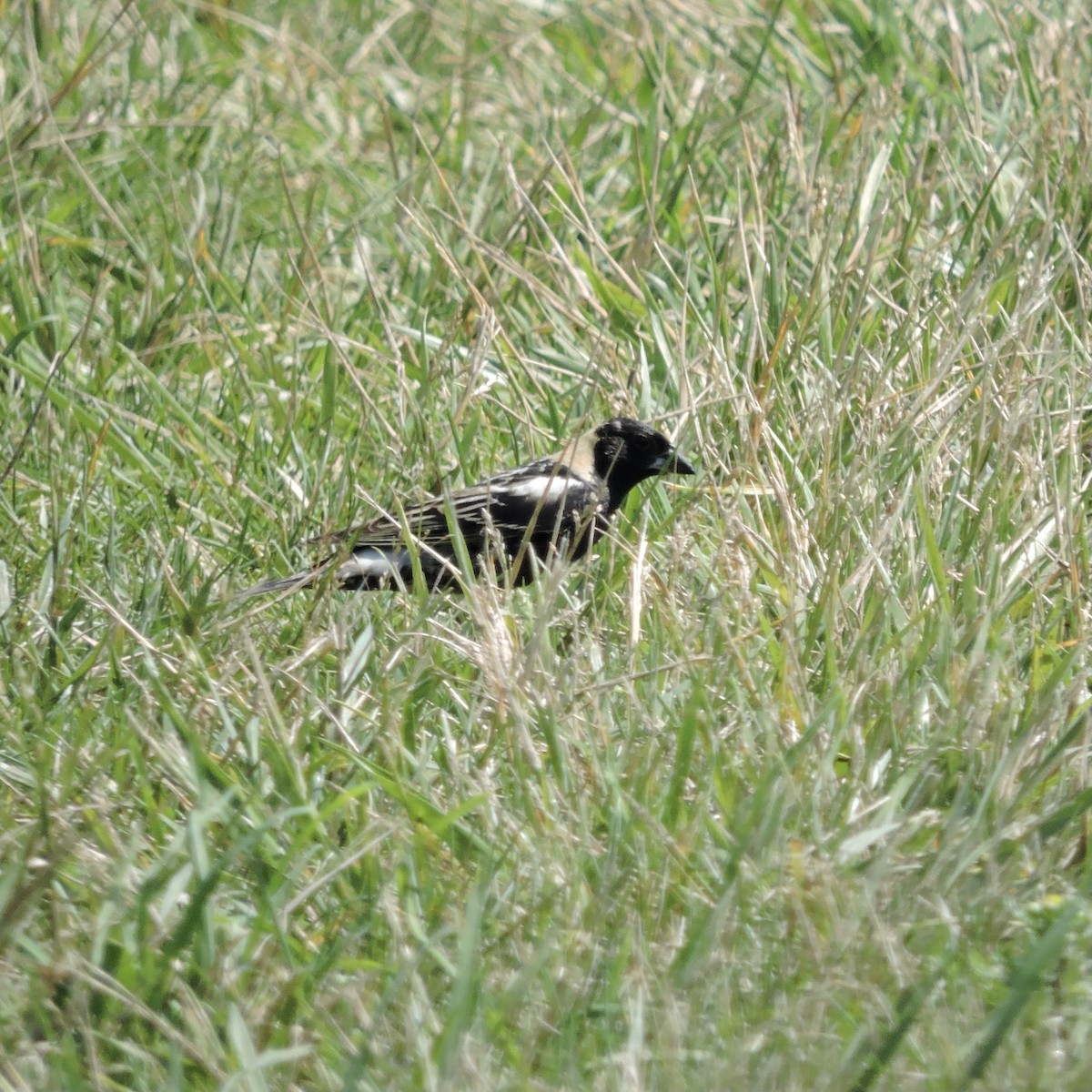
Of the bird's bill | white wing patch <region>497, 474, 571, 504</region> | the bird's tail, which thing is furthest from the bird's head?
the bird's tail

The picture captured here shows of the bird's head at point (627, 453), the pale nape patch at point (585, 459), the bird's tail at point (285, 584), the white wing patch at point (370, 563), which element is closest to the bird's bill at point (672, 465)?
the bird's head at point (627, 453)

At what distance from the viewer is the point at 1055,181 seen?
14.4ft

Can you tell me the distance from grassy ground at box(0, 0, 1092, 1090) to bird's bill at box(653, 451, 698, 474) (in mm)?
53

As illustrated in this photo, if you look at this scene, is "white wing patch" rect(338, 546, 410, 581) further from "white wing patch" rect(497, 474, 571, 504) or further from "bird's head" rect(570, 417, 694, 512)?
"bird's head" rect(570, 417, 694, 512)

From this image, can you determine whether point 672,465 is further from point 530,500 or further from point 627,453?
point 530,500

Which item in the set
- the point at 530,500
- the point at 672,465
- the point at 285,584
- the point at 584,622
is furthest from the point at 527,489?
the point at 584,622

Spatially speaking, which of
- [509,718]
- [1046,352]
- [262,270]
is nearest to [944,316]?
[1046,352]

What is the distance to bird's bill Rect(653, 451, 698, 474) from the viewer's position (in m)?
4.10

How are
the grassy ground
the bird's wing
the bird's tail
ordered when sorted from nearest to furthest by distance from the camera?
1. the grassy ground
2. the bird's tail
3. the bird's wing

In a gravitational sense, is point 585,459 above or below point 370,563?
above

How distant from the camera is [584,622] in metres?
3.19

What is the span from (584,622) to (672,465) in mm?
998

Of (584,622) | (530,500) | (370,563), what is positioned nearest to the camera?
(584,622)

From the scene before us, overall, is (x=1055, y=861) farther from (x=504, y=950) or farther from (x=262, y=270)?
(x=262, y=270)
